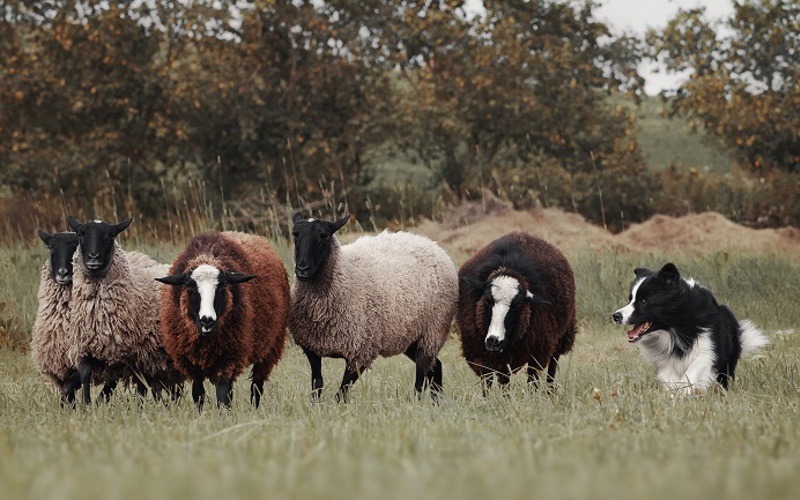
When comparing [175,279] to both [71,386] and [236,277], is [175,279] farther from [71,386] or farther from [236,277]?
[71,386]

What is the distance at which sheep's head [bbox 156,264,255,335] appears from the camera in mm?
8172

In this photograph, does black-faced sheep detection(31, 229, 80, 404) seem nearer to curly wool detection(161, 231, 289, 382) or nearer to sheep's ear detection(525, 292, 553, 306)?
curly wool detection(161, 231, 289, 382)

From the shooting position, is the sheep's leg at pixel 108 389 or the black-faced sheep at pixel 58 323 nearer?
the black-faced sheep at pixel 58 323

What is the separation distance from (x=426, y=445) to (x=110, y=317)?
194 inches

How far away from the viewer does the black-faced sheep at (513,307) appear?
8.97 meters

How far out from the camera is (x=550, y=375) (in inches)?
394

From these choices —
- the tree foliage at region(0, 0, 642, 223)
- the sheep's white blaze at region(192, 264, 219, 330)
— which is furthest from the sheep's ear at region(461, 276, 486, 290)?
the tree foliage at region(0, 0, 642, 223)

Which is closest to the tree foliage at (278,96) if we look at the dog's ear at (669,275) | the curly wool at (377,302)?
the curly wool at (377,302)

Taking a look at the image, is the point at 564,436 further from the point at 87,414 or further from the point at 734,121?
the point at 734,121

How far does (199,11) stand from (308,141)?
12.8 ft

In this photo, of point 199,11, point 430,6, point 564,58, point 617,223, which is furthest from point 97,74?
point 617,223

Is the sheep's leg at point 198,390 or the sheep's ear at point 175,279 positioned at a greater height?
the sheep's ear at point 175,279

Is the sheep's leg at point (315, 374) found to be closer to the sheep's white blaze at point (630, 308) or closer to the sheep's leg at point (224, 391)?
the sheep's leg at point (224, 391)

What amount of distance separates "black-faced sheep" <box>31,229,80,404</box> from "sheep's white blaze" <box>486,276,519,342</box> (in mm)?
3569
